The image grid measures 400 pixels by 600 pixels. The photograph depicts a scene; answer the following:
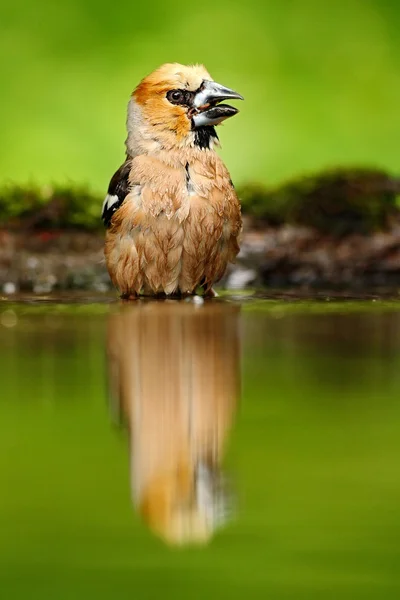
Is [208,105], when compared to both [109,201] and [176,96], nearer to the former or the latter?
[176,96]

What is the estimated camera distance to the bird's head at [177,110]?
5234mm

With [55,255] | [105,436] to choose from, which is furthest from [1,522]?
[55,255]

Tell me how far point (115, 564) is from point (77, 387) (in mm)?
1151

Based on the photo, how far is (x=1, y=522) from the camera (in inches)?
58.3

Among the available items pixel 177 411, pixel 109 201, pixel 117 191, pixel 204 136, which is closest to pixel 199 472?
pixel 177 411

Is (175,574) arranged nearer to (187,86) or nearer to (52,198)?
(187,86)

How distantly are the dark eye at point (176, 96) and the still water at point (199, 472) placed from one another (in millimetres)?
2467

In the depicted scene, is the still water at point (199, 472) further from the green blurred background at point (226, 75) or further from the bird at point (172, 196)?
the green blurred background at point (226, 75)

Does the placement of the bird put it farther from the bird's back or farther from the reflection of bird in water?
the reflection of bird in water

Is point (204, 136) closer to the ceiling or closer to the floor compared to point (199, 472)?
closer to the ceiling

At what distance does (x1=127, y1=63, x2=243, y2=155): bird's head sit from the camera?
523 centimetres

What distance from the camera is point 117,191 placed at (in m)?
5.10

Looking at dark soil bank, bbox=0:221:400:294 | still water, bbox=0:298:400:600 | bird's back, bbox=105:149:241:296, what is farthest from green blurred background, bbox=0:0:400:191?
still water, bbox=0:298:400:600

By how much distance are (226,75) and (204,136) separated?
3.84 m
